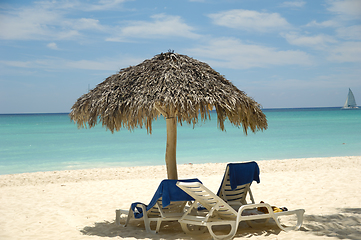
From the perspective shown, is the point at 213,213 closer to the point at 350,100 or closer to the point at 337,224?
the point at 337,224

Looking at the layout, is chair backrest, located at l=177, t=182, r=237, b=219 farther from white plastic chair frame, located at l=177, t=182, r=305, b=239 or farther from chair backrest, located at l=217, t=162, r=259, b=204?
chair backrest, located at l=217, t=162, r=259, b=204

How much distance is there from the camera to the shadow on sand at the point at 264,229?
141 inches

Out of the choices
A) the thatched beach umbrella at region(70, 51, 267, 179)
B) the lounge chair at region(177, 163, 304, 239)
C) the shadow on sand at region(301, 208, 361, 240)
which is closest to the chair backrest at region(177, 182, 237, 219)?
the lounge chair at region(177, 163, 304, 239)

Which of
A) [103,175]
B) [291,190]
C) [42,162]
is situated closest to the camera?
[291,190]

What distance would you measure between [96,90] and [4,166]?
10310mm

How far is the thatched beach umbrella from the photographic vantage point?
11.8 feet

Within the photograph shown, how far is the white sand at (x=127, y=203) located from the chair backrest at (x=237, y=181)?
406 millimetres

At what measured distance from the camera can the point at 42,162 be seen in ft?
44.3

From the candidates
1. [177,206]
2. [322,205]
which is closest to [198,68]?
[177,206]

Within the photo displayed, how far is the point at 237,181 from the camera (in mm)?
3740

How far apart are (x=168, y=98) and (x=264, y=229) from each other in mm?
1956

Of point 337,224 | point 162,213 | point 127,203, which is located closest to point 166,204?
point 162,213

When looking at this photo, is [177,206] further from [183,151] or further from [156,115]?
[183,151]

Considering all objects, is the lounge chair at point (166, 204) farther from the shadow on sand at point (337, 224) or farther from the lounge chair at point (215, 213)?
the shadow on sand at point (337, 224)
